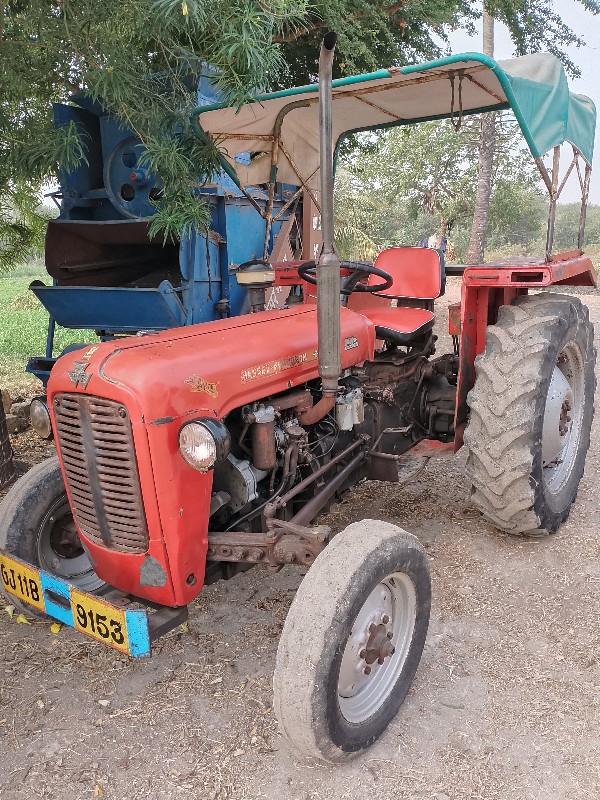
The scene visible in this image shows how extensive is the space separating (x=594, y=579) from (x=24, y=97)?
4.14 meters

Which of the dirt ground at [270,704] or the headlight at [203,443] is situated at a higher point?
the headlight at [203,443]

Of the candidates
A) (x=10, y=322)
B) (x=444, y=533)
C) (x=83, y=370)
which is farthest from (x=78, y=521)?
(x=10, y=322)

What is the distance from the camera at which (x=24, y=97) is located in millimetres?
3928

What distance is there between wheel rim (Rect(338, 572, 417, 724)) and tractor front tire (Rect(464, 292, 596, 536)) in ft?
3.15

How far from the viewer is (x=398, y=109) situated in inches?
160

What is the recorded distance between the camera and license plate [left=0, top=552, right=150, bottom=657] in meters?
2.02

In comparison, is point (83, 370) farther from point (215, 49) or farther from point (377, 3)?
point (377, 3)

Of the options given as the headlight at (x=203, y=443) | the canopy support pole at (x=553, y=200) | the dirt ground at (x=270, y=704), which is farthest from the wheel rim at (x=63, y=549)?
the canopy support pole at (x=553, y=200)

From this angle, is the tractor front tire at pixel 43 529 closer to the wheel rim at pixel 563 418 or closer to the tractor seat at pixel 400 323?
the tractor seat at pixel 400 323

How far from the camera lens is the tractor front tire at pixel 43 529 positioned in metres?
2.62

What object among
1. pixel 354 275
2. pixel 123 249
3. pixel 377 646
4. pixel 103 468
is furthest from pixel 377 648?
pixel 123 249

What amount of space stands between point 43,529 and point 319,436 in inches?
48.5

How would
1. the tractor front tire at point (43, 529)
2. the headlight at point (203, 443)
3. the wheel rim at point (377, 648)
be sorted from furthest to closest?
1. the tractor front tire at point (43, 529)
2. the wheel rim at point (377, 648)
3. the headlight at point (203, 443)

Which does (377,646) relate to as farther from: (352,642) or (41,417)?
(41,417)
